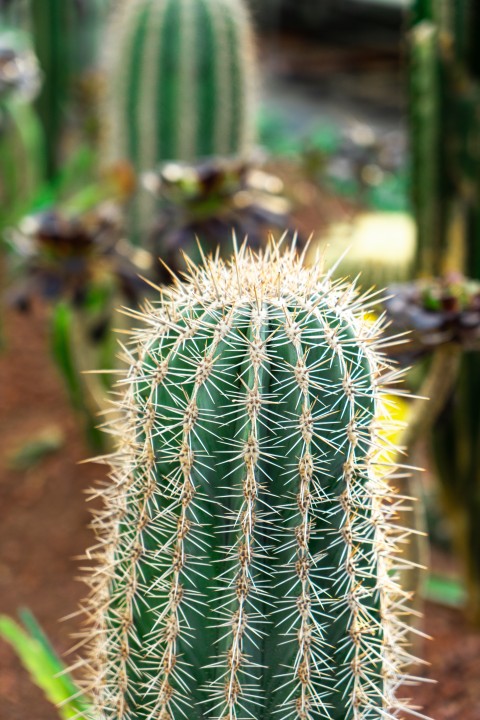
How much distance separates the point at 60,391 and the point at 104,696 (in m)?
2.61

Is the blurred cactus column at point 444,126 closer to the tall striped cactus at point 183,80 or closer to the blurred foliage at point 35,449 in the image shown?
the tall striped cactus at point 183,80

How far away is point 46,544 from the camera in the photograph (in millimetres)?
3148

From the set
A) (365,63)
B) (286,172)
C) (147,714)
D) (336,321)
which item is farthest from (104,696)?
(365,63)

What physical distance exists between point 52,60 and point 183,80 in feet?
4.93

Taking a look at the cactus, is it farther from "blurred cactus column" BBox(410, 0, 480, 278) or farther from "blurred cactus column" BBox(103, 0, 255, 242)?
"blurred cactus column" BBox(103, 0, 255, 242)

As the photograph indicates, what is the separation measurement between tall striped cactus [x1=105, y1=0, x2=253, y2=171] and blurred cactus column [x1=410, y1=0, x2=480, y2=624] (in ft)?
2.56

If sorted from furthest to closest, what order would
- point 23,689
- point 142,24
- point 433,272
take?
point 142,24
point 433,272
point 23,689

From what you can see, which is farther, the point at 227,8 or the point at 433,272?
the point at 227,8

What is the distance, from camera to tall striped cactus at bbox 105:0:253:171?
3.41m

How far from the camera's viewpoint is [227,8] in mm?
3482

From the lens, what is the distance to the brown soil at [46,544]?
2389 mm

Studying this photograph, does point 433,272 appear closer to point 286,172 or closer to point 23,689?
point 23,689

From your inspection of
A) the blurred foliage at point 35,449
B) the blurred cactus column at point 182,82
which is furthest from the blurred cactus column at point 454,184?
the blurred foliage at point 35,449

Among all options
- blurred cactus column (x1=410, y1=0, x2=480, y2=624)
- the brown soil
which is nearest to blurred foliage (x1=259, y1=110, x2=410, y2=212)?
the brown soil
